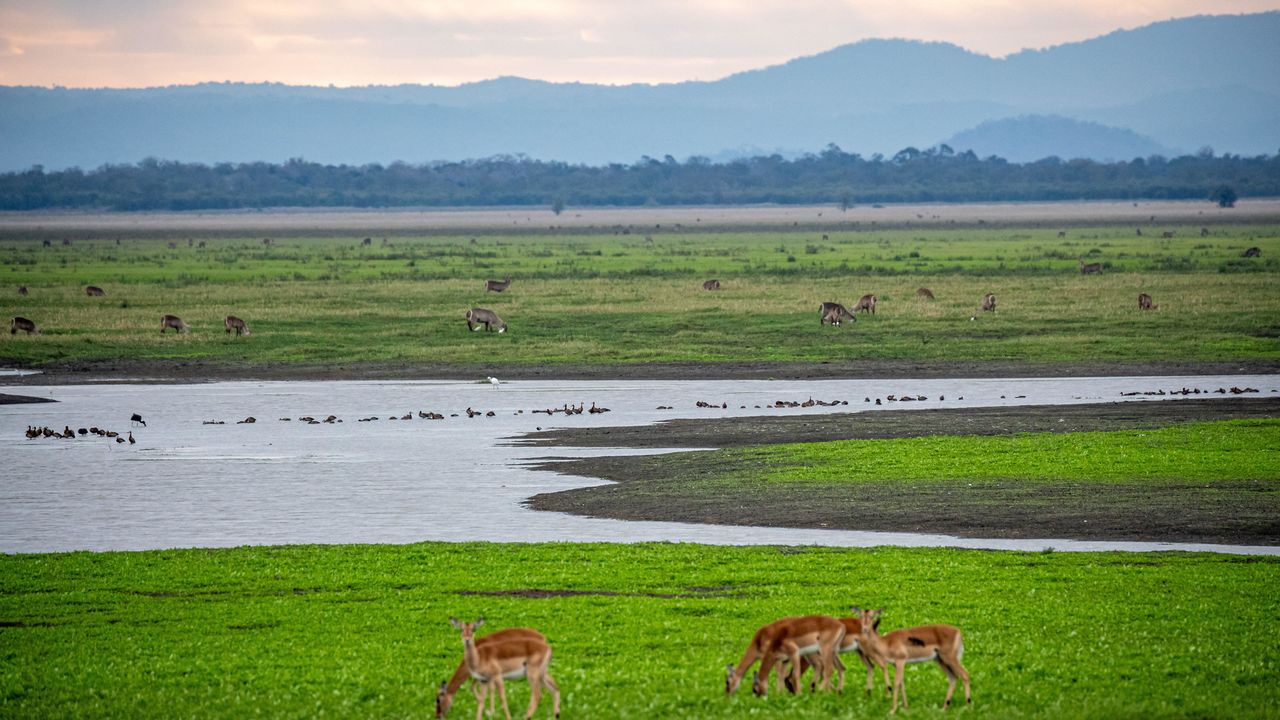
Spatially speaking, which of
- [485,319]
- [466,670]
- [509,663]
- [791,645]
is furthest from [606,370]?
[509,663]

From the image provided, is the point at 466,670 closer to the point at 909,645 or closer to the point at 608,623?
the point at 909,645

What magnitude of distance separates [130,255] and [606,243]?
37.6m

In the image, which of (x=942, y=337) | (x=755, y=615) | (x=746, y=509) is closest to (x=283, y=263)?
(x=942, y=337)

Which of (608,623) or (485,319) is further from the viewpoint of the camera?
(485,319)

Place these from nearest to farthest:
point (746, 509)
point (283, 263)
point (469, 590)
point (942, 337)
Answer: point (469, 590)
point (746, 509)
point (942, 337)
point (283, 263)

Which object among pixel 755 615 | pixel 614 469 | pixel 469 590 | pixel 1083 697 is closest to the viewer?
pixel 1083 697

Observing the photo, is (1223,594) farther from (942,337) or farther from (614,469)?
(942,337)

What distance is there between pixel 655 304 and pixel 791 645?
52.6 m

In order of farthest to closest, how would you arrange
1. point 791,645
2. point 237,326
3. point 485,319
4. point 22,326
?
1. point 485,319
2. point 22,326
3. point 237,326
4. point 791,645

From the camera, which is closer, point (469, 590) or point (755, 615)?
point (755, 615)

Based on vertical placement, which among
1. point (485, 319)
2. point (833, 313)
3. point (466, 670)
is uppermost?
point (466, 670)

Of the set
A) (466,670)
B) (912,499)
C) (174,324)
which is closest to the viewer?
(466,670)

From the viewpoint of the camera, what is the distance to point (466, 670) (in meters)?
13.3

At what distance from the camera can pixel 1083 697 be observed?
47.3ft
